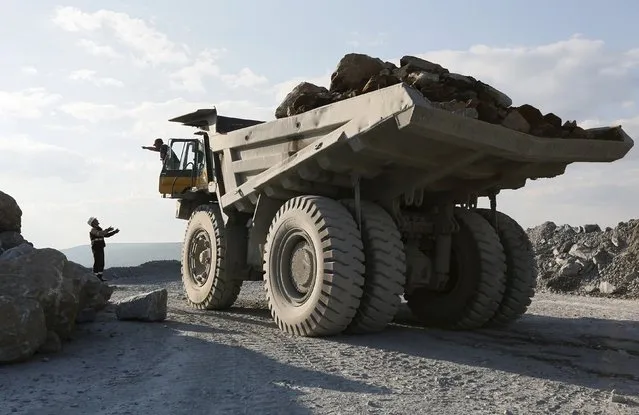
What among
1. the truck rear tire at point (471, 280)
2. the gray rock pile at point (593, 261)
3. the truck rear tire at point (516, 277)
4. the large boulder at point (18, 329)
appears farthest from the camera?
the gray rock pile at point (593, 261)

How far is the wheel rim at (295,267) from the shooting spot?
646cm

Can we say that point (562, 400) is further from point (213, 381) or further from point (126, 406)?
point (126, 406)

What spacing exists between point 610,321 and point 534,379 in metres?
4.12

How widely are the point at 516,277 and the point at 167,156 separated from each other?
869 centimetres

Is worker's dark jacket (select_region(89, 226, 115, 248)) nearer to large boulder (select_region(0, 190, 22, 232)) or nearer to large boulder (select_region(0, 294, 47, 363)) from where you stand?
large boulder (select_region(0, 190, 22, 232))

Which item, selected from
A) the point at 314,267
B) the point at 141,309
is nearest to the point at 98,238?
the point at 141,309

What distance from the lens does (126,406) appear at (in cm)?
385

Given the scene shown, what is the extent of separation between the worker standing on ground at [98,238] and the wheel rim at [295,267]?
7.20 m

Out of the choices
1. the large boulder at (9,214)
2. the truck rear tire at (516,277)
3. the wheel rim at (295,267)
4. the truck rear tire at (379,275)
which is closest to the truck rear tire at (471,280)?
the truck rear tire at (516,277)

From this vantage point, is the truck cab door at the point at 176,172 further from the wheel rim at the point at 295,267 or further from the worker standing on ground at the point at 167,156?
the wheel rim at the point at 295,267

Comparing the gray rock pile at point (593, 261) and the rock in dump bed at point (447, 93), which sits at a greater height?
the rock in dump bed at point (447, 93)

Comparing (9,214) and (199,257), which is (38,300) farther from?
(9,214)

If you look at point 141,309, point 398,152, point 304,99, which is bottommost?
point 141,309

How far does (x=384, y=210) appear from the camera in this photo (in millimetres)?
6609
